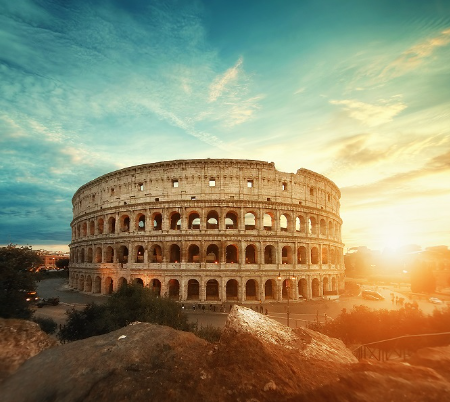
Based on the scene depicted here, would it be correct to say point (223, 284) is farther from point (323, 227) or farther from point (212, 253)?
point (323, 227)

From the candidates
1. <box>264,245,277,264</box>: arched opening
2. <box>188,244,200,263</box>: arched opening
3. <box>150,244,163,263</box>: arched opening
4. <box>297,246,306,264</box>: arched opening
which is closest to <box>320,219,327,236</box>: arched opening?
<box>297,246,306,264</box>: arched opening

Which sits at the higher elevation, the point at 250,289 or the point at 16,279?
the point at 16,279

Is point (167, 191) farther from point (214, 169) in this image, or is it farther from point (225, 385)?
point (225, 385)

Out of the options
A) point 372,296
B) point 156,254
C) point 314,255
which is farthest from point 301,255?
point 156,254

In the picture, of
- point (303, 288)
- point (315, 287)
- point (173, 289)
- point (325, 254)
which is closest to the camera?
point (173, 289)

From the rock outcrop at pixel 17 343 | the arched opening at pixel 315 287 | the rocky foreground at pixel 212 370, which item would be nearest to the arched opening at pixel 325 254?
the arched opening at pixel 315 287

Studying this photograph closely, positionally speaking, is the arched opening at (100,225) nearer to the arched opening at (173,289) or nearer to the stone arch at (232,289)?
the arched opening at (173,289)
